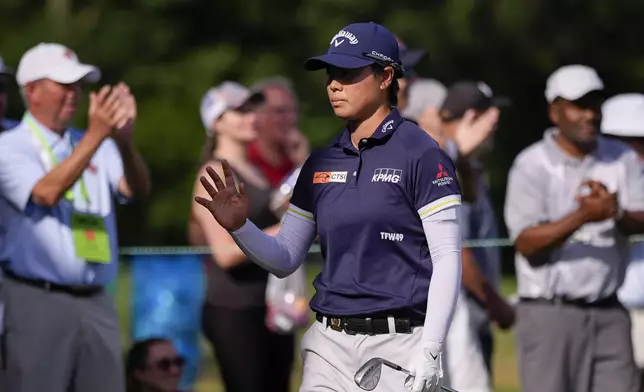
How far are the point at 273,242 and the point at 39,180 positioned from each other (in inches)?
65.3

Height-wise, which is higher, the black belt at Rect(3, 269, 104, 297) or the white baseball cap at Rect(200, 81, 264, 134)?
the white baseball cap at Rect(200, 81, 264, 134)

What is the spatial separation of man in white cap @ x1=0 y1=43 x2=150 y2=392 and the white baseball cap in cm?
188

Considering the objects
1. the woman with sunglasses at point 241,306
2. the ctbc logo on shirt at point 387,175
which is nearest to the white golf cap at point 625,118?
the woman with sunglasses at point 241,306

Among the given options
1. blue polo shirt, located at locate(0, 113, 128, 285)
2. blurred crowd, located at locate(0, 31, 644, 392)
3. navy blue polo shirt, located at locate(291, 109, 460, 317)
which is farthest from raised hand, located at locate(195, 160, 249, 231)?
blue polo shirt, located at locate(0, 113, 128, 285)

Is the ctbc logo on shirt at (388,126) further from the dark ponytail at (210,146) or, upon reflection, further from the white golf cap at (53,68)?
the dark ponytail at (210,146)

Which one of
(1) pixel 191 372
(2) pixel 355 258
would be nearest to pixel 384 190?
(2) pixel 355 258

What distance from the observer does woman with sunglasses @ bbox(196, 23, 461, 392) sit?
19.5ft

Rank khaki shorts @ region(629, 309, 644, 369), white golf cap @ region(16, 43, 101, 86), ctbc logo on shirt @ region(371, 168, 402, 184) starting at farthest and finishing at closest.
A: khaki shorts @ region(629, 309, 644, 369)
white golf cap @ region(16, 43, 101, 86)
ctbc logo on shirt @ region(371, 168, 402, 184)

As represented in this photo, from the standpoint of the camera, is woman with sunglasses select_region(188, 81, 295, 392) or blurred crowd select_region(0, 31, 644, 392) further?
woman with sunglasses select_region(188, 81, 295, 392)

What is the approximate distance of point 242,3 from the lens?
26.4 m

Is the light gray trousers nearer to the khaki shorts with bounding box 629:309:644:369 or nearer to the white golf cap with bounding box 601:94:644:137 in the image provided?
the white golf cap with bounding box 601:94:644:137

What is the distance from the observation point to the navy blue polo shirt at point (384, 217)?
5980 mm

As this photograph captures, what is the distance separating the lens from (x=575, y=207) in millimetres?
8234

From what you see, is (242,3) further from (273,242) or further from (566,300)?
(273,242)
